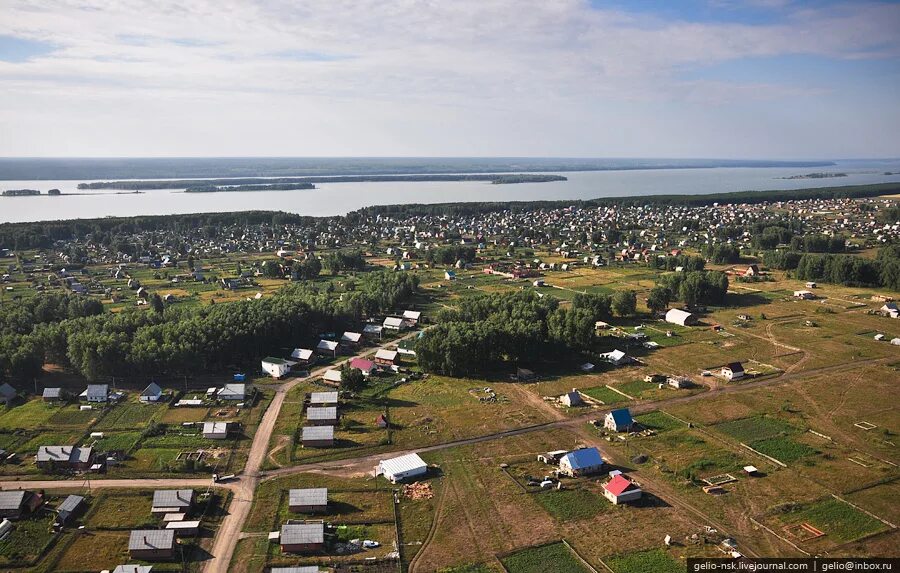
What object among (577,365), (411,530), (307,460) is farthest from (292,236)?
(411,530)

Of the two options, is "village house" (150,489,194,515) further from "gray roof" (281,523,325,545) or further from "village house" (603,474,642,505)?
"village house" (603,474,642,505)

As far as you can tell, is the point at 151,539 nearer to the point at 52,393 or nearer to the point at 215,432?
the point at 215,432

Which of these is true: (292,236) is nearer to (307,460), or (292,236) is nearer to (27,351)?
(27,351)

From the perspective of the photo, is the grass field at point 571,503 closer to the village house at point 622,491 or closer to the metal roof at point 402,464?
the village house at point 622,491

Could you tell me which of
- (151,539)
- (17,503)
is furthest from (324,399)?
(17,503)

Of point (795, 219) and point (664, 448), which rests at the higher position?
point (795, 219)

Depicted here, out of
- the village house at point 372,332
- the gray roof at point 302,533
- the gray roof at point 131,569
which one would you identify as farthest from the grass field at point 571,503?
the village house at point 372,332
